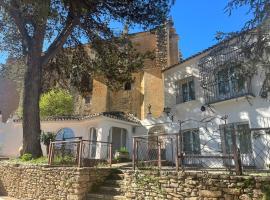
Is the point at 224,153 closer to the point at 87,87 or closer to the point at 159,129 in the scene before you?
the point at 159,129

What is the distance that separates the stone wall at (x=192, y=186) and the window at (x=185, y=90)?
809 cm

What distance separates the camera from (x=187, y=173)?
8.13 metres

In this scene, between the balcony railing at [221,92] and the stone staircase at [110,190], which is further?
the balcony railing at [221,92]

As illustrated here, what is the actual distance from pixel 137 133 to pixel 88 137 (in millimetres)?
3649

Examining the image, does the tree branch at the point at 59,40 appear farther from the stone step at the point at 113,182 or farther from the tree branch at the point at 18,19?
the stone step at the point at 113,182

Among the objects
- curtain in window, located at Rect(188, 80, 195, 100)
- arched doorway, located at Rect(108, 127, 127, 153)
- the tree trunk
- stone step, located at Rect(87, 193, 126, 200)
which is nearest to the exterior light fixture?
curtain in window, located at Rect(188, 80, 195, 100)

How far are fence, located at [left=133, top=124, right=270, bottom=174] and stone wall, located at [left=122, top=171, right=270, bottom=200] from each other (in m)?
0.68

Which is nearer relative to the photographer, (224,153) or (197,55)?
(224,153)

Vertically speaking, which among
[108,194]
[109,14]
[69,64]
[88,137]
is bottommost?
[108,194]

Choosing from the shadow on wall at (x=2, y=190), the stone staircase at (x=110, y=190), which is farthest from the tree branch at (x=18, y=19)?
the stone staircase at (x=110, y=190)

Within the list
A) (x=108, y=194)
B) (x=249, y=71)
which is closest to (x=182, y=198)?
(x=108, y=194)

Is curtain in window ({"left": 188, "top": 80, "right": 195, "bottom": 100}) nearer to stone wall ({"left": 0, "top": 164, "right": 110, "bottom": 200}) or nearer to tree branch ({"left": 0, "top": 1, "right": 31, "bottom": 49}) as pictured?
stone wall ({"left": 0, "top": 164, "right": 110, "bottom": 200})

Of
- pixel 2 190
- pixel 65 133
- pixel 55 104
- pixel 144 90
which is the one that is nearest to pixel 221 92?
pixel 65 133

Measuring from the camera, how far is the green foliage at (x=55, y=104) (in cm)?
2559
